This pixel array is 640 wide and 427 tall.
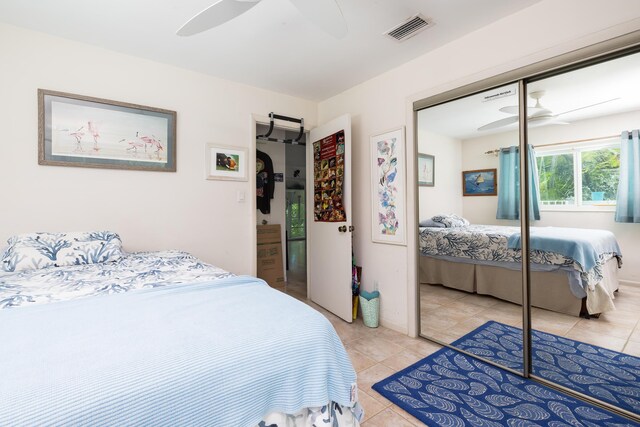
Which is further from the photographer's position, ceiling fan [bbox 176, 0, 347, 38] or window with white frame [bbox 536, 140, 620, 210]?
window with white frame [bbox 536, 140, 620, 210]

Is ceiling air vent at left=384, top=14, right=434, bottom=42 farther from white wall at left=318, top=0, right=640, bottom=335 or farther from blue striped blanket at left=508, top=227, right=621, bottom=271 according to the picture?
blue striped blanket at left=508, top=227, right=621, bottom=271

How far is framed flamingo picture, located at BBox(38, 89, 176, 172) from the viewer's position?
2156 millimetres

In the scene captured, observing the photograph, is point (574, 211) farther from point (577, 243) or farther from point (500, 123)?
point (500, 123)

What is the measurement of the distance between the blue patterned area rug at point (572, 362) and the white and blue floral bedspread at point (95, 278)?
201 cm

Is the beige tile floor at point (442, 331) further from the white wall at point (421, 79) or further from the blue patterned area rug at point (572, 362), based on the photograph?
the white wall at point (421, 79)

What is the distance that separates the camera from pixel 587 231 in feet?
6.05

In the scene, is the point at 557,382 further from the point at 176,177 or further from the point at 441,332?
the point at 176,177

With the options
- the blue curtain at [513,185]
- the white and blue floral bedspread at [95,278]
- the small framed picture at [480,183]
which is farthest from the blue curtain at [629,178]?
the white and blue floral bedspread at [95,278]

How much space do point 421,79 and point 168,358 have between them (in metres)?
2.61

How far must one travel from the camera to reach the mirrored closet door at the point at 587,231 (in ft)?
5.48

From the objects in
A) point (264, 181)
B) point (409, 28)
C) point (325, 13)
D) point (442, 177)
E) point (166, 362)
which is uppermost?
point (409, 28)

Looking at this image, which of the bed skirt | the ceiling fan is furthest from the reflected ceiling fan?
the ceiling fan

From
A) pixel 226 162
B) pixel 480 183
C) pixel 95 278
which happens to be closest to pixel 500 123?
pixel 480 183

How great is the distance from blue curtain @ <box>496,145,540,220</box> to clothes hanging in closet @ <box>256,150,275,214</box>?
9.94 ft
